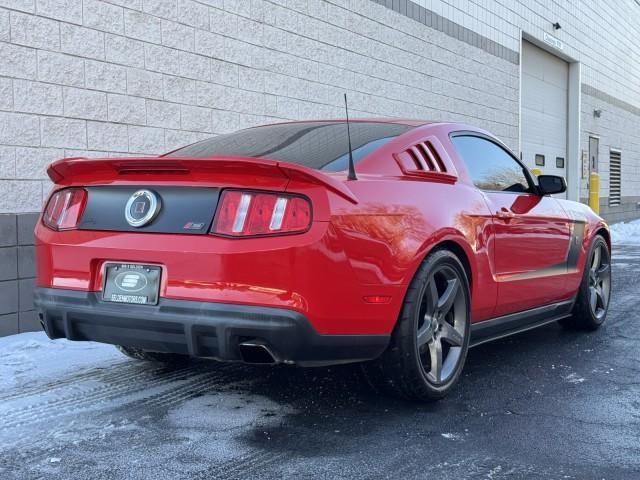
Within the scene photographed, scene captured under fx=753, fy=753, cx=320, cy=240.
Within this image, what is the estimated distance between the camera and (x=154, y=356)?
13.8ft

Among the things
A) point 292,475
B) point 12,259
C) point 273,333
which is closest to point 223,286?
point 273,333

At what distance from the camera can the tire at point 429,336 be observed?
338 centimetres

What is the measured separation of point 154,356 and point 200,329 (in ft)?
4.41

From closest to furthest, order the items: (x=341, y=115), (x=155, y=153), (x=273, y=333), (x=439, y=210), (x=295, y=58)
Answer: (x=273, y=333), (x=439, y=210), (x=155, y=153), (x=295, y=58), (x=341, y=115)

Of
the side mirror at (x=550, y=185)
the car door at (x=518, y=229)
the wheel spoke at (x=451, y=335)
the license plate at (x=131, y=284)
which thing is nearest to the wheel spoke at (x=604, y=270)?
the car door at (x=518, y=229)

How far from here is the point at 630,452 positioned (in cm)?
300

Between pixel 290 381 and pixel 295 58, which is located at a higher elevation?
pixel 295 58

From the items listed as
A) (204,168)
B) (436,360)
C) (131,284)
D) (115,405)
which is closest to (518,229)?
(436,360)

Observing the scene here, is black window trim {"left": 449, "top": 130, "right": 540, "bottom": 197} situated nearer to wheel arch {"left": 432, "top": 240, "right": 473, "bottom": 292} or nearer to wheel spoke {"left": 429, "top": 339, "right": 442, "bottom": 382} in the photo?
wheel arch {"left": 432, "top": 240, "right": 473, "bottom": 292}

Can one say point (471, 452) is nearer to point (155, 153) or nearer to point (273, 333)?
point (273, 333)

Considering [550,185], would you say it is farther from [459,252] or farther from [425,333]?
[425,333]

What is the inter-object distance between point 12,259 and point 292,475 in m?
3.45

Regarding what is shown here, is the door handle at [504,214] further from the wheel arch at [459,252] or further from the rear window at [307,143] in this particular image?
the rear window at [307,143]

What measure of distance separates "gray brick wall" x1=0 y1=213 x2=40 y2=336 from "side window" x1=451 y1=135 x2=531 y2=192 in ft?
10.5
